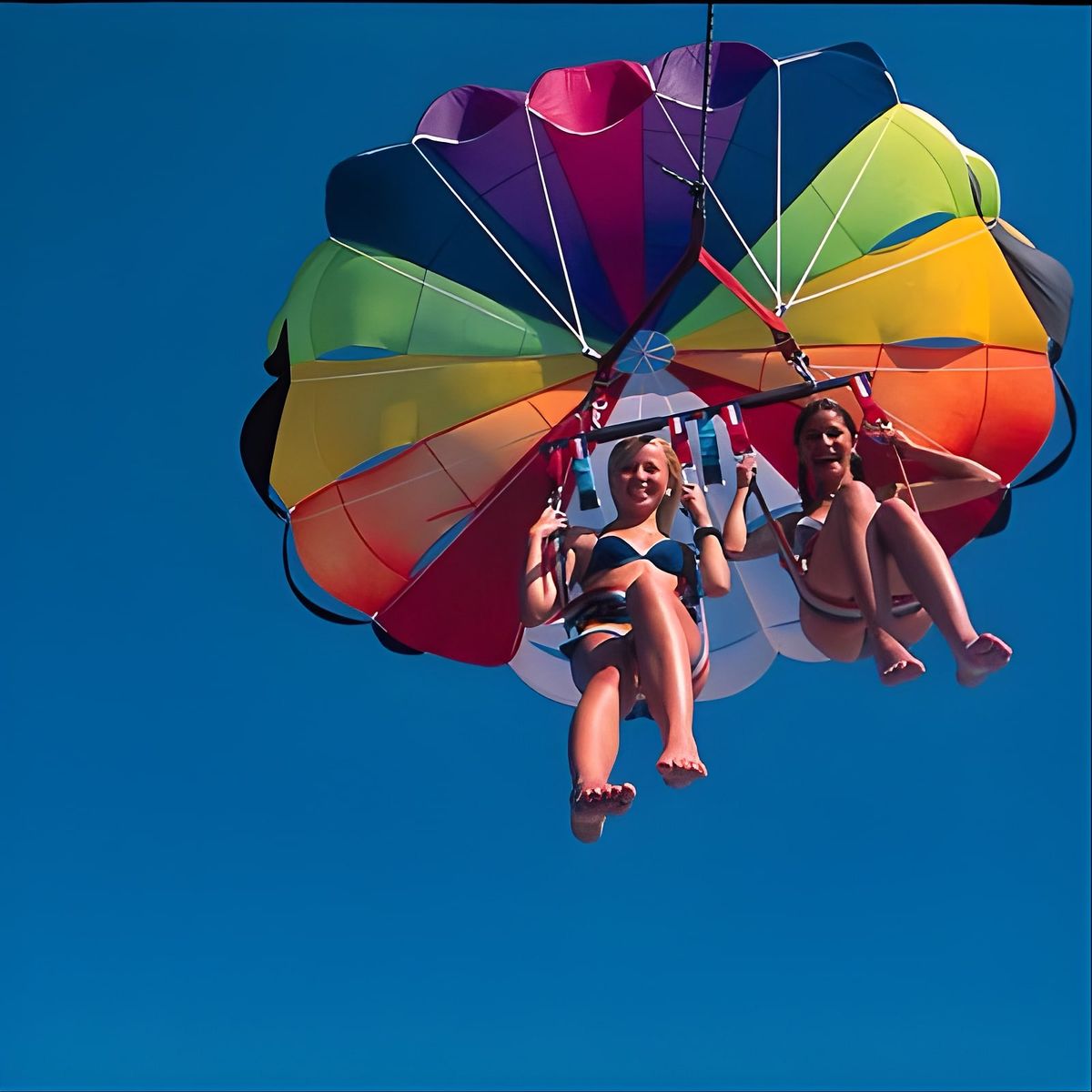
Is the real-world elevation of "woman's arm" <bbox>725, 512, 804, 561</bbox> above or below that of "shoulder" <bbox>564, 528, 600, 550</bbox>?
above

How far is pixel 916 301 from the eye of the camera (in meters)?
8.01

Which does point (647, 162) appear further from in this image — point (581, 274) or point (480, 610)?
point (480, 610)

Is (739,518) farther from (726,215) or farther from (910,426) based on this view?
(726,215)

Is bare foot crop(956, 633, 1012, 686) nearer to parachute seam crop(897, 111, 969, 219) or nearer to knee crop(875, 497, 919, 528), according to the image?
knee crop(875, 497, 919, 528)

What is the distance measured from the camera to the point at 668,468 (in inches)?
291

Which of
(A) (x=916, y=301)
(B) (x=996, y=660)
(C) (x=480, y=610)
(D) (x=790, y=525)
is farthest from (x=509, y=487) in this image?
(B) (x=996, y=660)

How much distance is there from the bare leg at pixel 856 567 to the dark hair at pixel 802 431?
0.22 meters

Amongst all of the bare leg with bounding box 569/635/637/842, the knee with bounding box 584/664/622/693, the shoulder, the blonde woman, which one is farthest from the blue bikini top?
the knee with bounding box 584/664/622/693

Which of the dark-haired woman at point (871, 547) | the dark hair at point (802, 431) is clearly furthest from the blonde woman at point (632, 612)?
the dark hair at point (802, 431)

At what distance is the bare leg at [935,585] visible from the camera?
6.41 m

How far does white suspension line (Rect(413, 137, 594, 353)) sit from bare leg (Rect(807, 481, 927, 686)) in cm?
135

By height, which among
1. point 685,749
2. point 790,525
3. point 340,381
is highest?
point 340,381

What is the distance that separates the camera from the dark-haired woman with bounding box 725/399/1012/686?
6766 millimetres

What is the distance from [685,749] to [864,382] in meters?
1.72
